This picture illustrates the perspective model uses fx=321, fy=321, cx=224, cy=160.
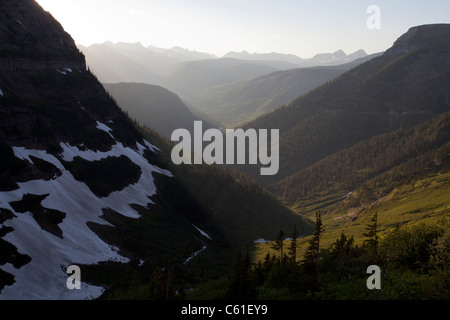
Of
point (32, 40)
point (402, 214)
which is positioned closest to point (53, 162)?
point (32, 40)

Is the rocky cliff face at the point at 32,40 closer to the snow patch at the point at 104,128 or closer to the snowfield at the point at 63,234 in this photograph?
the snow patch at the point at 104,128

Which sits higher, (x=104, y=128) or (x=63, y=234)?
(x=104, y=128)

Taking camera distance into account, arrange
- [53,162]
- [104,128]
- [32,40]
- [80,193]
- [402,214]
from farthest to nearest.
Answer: [402,214] < [104,128] < [32,40] < [53,162] < [80,193]

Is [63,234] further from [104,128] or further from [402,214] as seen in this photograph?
[402,214]

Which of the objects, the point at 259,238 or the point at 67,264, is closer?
A: the point at 67,264
